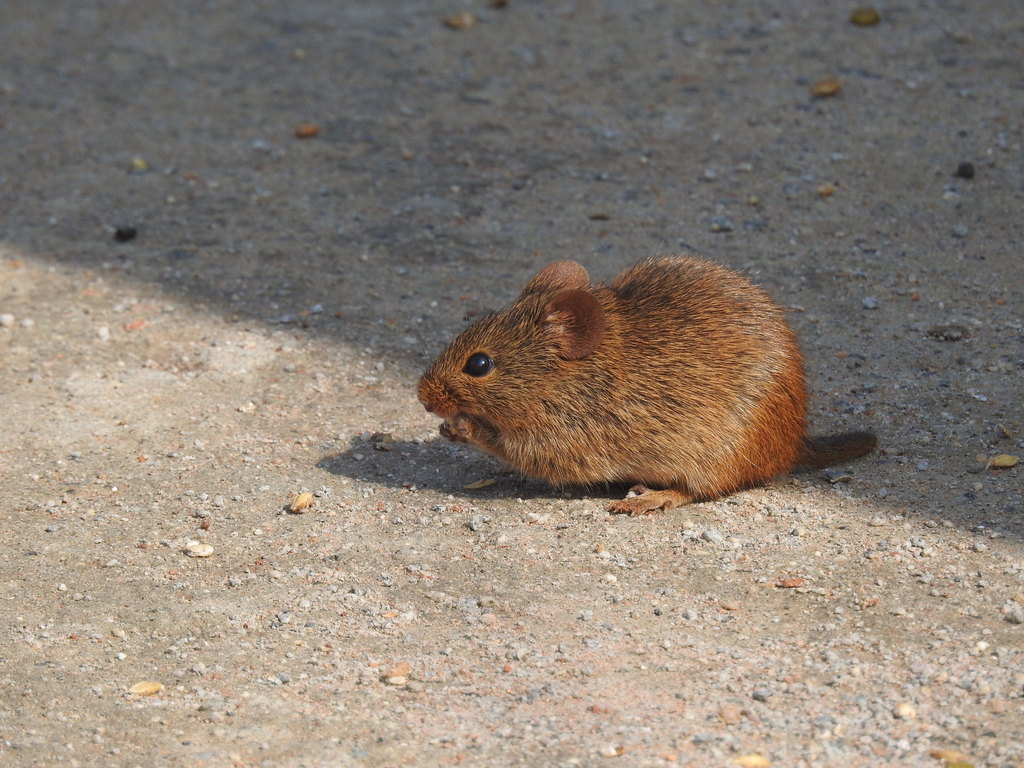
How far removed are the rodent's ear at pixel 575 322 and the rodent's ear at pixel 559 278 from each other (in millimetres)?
239

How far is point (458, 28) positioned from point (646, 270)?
16.7 ft

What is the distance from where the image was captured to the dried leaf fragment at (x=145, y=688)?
146 inches

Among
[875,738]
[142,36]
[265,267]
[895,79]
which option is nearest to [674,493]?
[875,738]

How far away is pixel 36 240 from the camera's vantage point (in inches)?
279

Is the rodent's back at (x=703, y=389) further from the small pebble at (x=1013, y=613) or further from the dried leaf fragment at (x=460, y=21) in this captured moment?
the dried leaf fragment at (x=460, y=21)

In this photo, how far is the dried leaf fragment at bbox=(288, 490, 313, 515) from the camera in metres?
4.71

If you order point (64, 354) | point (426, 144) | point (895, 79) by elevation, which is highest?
point (895, 79)

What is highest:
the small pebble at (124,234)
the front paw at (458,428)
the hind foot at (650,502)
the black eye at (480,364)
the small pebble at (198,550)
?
the black eye at (480,364)

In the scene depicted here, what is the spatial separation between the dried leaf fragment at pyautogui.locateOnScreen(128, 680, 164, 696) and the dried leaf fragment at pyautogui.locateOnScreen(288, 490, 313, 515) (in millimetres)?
1069

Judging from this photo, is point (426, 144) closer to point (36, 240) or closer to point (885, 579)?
point (36, 240)

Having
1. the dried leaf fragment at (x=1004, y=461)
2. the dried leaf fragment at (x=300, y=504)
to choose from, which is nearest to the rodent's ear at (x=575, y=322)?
the dried leaf fragment at (x=300, y=504)

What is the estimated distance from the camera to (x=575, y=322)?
15.3 ft

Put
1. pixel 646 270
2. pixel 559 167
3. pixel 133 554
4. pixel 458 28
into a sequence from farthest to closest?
pixel 458 28
pixel 559 167
pixel 646 270
pixel 133 554

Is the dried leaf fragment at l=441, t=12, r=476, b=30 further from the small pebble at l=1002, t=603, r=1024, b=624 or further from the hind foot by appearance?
the small pebble at l=1002, t=603, r=1024, b=624
